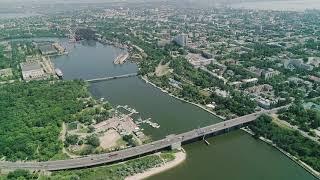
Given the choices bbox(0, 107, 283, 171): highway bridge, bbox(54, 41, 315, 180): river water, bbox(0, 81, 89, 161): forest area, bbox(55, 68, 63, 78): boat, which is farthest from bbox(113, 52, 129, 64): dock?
bbox(0, 107, 283, 171): highway bridge

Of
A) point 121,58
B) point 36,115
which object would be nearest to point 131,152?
point 36,115

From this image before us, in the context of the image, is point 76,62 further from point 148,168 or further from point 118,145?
point 148,168

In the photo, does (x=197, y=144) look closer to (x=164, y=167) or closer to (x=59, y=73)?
(x=164, y=167)

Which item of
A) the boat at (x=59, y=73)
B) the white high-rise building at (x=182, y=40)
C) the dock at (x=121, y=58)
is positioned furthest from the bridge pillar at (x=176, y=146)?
the white high-rise building at (x=182, y=40)

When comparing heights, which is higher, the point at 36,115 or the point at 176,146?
the point at 36,115

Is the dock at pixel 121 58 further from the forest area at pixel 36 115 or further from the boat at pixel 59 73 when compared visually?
the forest area at pixel 36 115

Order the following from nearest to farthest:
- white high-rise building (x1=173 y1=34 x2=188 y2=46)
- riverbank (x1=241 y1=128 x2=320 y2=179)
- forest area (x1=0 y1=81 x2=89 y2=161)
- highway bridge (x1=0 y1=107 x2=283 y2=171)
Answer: riverbank (x1=241 y1=128 x2=320 y2=179), highway bridge (x1=0 y1=107 x2=283 y2=171), forest area (x1=0 y1=81 x2=89 y2=161), white high-rise building (x1=173 y1=34 x2=188 y2=46)

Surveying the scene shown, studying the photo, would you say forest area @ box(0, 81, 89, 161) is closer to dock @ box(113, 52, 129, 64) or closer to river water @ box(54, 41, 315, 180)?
river water @ box(54, 41, 315, 180)
